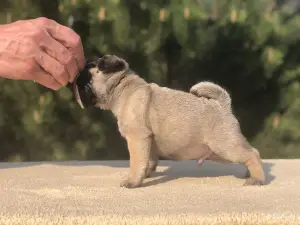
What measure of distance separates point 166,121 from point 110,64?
0.23 m

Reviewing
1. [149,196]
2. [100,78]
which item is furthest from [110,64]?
[149,196]

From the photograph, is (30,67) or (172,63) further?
(172,63)

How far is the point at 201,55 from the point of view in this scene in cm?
229

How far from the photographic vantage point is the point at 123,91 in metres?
1.39

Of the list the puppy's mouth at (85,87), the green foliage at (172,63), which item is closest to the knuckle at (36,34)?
the puppy's mouth at (85,87)

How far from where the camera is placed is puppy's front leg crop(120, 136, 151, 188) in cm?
131

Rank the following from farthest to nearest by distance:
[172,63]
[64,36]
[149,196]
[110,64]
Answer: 1. [172,63]
2. [110,64]
3. [64,36]
4. [149,196]

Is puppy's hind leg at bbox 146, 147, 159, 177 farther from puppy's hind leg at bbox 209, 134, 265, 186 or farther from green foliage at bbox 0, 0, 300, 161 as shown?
green foliage at bbox 0, 0, 300, 161

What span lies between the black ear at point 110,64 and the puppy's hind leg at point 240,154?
1.12 feet

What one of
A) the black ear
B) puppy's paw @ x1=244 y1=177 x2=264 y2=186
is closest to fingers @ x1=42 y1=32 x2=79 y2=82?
the black ear

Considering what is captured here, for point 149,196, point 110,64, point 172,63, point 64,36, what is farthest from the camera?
point 172,63

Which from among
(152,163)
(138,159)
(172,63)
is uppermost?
(138,159)

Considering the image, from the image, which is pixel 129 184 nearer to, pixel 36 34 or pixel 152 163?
pixel 152 163

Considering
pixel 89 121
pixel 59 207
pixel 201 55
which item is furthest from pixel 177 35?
pixel 59 207
